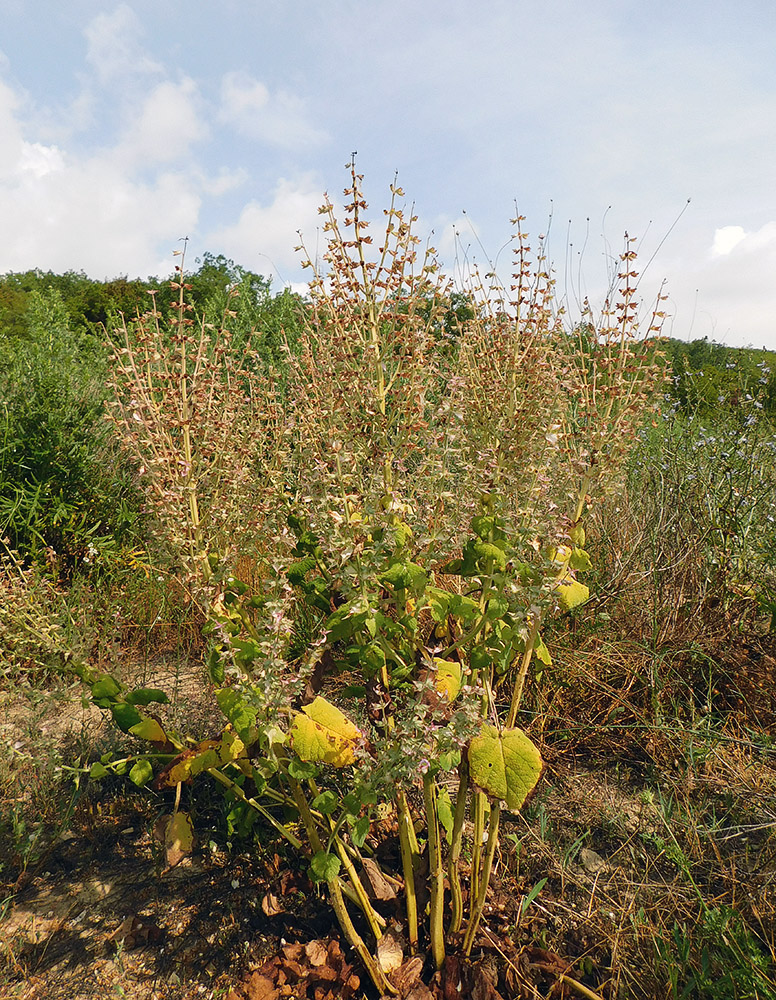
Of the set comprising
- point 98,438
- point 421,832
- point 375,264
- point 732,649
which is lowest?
point 421,832

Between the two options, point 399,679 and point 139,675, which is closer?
point 399,679

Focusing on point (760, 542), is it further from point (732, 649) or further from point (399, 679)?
point (399, 679)

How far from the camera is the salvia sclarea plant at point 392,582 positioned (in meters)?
1.57

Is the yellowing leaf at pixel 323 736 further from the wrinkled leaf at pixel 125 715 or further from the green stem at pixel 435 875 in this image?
the wrinkled leaf at pixel 125 715

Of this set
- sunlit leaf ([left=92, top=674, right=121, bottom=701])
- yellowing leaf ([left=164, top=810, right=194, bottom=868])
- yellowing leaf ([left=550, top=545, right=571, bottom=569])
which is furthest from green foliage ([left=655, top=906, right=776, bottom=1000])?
sunlit leaf ([left=92, top=674, right=121, bottom=701])

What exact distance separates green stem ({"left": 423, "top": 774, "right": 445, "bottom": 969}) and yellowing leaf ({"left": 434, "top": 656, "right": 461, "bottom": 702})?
0.75 ft

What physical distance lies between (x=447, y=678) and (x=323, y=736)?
0.39 metres

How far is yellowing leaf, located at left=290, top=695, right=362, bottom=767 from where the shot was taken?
1562 mm

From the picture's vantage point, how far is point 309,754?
156 centimetres

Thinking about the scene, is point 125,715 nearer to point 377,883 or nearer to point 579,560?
point 377,883

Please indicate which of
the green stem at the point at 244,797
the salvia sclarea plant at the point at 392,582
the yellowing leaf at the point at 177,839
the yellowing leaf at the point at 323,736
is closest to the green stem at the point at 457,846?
the salvia sclarea plant at the point at 392,582

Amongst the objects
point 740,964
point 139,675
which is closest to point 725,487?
point 740,964

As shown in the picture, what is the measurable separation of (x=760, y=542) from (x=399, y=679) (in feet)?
9.26

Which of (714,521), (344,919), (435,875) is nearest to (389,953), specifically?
(344,919)
